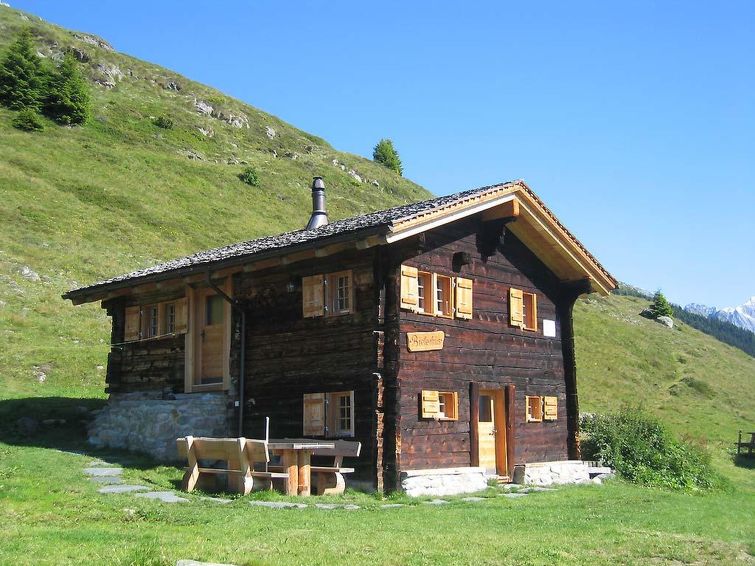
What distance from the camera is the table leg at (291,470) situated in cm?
1490

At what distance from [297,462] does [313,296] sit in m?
4.53

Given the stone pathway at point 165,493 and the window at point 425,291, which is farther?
the window at point 425,291

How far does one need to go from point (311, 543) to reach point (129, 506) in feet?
13.7

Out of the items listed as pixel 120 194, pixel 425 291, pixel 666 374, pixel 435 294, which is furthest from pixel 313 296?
pixel 666 374

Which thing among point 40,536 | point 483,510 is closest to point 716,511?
point 483,510

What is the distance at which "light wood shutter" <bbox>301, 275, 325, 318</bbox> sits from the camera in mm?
18359

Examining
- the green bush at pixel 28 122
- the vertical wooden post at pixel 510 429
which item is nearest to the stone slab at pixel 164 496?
the vertical wooden post at pixel 510 429

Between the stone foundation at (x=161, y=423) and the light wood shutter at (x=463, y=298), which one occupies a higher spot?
Answer: the light wood shutter at (x=463, y=298)

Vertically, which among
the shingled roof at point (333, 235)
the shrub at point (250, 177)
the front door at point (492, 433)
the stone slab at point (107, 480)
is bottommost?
the stone slab at point (107, 480)

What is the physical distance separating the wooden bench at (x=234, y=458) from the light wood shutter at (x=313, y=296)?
432cm

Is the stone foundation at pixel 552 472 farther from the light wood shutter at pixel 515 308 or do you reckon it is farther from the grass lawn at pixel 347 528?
the light wood shutter at pixel 515 308

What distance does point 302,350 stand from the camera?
18781mm

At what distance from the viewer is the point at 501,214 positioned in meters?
19.8

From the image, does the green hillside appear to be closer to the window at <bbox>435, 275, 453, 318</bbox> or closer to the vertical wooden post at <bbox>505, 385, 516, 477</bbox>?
the window at <bbox>435, 275, 453, 318</bbox>
